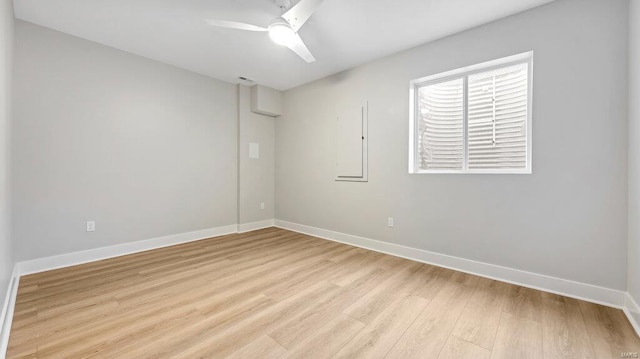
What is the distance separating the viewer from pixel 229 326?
1.71 m

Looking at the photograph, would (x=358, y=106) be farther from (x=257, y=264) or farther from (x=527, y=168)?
(x=257, y=264)

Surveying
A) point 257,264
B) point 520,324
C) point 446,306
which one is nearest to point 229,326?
point 257,264

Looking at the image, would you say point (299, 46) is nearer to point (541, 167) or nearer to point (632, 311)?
point (541, 167)

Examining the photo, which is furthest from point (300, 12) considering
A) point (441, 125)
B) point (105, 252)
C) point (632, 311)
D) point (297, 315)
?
point (105, 252)

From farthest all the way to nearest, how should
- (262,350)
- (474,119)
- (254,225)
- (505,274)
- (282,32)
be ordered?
(254,225) < (474,119) < (505,274) < (282,32) < (262,350)

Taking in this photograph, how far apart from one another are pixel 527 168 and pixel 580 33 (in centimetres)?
122

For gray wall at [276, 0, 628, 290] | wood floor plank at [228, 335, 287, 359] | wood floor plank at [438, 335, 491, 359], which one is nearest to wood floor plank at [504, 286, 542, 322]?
gray wall at [276, 0, 628, 290]

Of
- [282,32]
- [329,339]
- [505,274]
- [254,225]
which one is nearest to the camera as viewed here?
[329,339]

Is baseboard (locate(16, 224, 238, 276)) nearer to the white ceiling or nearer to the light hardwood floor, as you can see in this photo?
the light hardwood floor

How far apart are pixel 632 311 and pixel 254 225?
15.2 feet

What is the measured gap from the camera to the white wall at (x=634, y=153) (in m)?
1.74

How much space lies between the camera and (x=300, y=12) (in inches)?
79.2

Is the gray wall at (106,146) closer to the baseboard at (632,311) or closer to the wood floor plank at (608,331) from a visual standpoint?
the wood floor plank at (608,331)

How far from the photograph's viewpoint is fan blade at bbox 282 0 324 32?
6.18 ft
